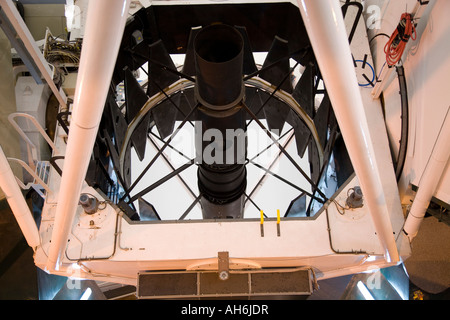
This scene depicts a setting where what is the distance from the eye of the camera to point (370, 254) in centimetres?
418

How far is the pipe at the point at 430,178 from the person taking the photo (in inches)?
146

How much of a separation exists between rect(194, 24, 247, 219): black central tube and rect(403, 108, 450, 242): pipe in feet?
5.23

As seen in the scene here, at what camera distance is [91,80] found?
2.71 m

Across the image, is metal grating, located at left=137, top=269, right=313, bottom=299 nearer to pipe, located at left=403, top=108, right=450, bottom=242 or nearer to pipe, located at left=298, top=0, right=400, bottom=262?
pipe, located at left=403, top=108, right=450, bottom=242

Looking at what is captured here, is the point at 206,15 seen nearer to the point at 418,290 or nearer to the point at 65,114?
the point at 65,114

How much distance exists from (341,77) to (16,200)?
9.00 ft

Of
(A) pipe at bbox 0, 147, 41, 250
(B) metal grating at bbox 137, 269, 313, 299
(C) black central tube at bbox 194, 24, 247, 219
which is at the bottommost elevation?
(B) metal grating at bbox 137, 269, 313, 299

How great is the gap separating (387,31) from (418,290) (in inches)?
109

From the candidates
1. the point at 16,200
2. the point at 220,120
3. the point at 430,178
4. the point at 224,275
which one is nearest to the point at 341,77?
the point at 430,178

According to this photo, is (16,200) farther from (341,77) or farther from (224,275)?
(341,77)

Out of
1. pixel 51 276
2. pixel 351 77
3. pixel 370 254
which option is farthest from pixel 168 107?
pixel 351 77

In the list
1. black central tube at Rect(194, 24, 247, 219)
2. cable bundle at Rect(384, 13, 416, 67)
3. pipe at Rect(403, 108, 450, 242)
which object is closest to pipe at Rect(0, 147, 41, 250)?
black central tube at Rect(194, 24, 247, 219)

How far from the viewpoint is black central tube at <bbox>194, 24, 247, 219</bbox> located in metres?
3.74

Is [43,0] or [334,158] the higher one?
[43,0]
